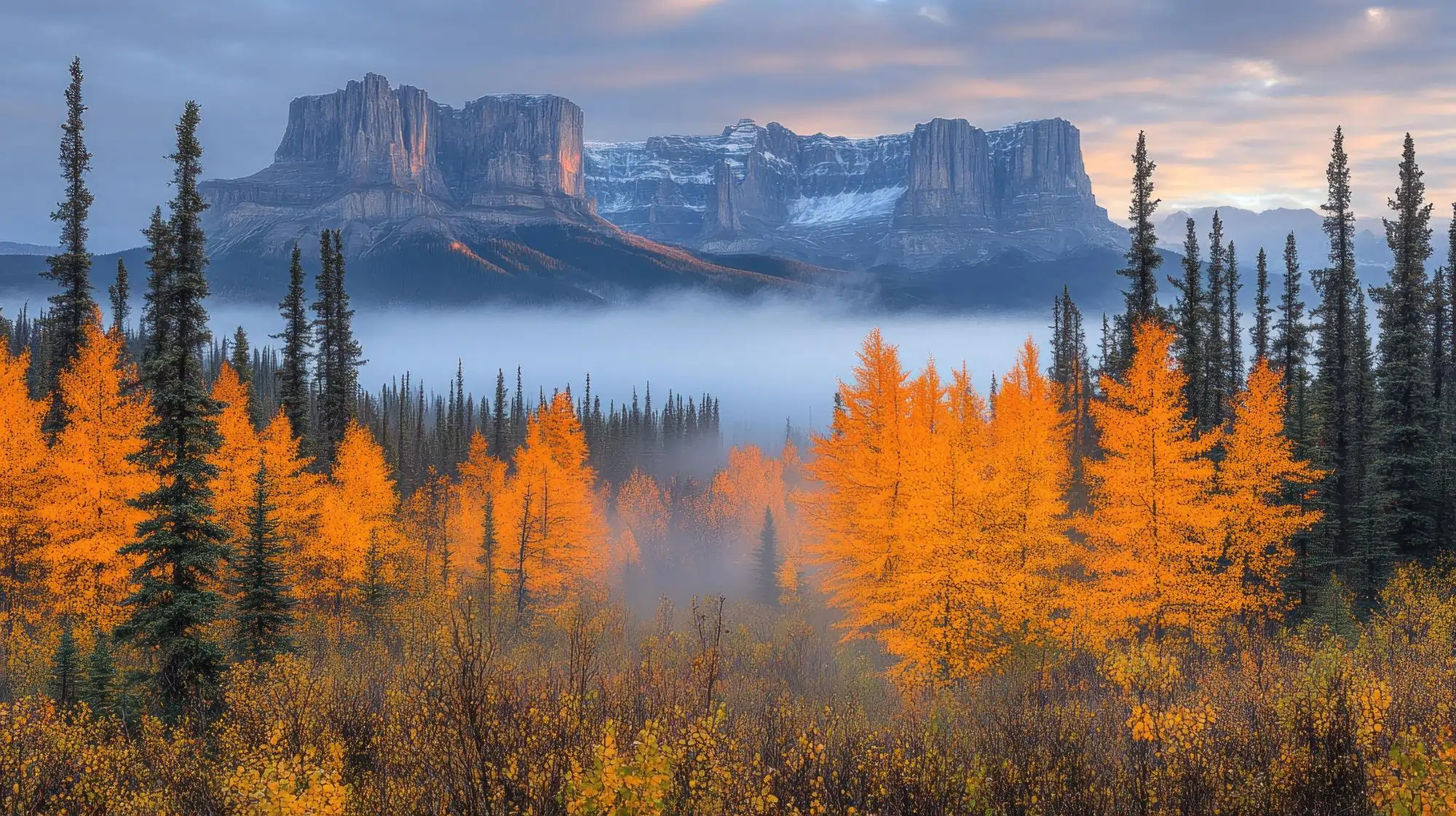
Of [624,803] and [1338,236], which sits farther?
[1338,236]

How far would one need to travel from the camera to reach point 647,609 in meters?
56.6

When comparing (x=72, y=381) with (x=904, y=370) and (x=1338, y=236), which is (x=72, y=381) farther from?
(x=1338, y=236)

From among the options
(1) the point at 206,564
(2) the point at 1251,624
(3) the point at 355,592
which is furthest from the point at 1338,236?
(3) the point at 355,592

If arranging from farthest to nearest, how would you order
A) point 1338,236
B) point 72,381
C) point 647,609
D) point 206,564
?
point 647,609 → point 1338,236 → point 72,381 → point 206,564

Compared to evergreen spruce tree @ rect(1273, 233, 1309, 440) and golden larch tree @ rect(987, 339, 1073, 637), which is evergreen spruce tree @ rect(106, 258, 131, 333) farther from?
evergreen spruce tree @ rect(1273, 233, 1309, 440)

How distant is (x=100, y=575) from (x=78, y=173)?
1516 centimetres

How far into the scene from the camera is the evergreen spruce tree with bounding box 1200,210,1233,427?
38000 millimetres

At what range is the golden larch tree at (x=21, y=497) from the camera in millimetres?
26750

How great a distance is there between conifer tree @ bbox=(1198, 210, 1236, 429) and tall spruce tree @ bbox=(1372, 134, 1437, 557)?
614 centimetres

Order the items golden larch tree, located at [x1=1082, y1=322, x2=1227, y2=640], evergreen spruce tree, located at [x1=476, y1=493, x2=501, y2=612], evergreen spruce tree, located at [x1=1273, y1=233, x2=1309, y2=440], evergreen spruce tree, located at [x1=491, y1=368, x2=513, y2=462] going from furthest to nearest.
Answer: evergreen spruce tree, located at [x1=491, y1=368, x2=513, y2=462], evergreen spruce tree, located at [x1=1273, y1=233, x2=1309, y2=440], evergreen spruce tree, located at [x1=476, y1=493, x2=501, y2=612], golden larch tree, located at [x1=1082, y1=322, x2=1227, y2=640]

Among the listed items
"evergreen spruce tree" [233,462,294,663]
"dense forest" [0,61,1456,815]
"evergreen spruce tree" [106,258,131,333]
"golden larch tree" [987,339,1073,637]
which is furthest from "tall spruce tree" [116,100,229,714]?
"evergreen spruce tree" [106,258,131,333]

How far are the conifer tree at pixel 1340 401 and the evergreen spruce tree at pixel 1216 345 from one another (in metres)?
4.08

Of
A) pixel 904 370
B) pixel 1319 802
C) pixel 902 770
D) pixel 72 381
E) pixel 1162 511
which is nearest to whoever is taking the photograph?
pixel 1319 802

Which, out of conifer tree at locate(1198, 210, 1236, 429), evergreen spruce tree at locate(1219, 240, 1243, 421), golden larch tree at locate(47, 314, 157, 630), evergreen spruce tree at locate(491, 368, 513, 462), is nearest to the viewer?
golden larch tree at locate(47, 314, 157, 630)
